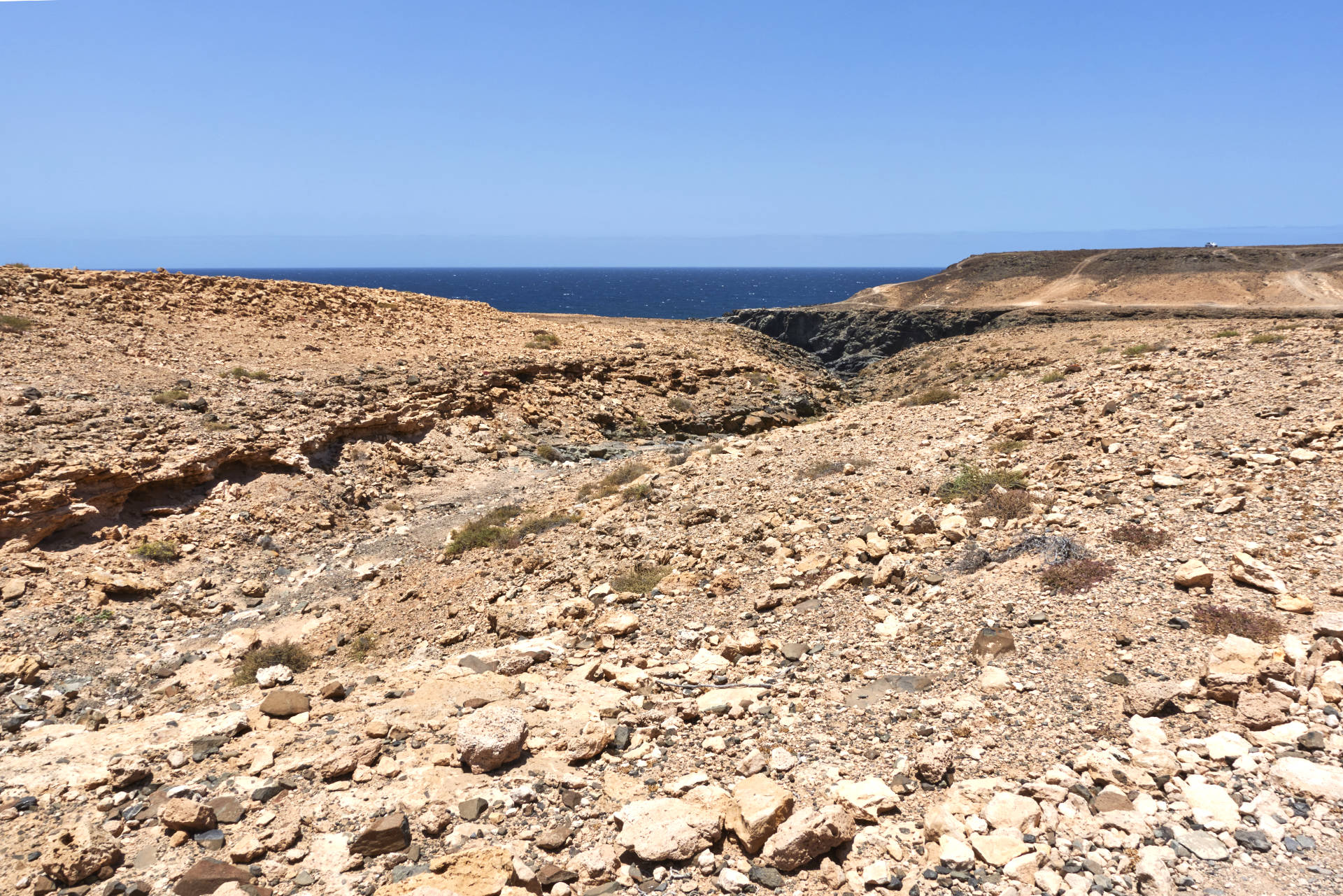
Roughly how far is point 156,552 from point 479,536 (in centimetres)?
472

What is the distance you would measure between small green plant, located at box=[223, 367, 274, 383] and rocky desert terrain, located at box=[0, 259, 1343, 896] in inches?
5.2

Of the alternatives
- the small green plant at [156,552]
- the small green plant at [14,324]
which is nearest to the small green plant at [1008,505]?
the small green plant at [156,552]

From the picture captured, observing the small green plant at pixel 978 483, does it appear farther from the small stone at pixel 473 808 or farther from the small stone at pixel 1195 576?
the small stone at pixel 473 808

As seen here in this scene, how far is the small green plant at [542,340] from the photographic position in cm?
2278

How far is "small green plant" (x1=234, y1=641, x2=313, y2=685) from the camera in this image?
24.2 ft

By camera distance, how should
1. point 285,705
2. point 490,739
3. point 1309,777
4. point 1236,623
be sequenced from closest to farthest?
point 1309,777 < point 490,739 < point 1236,623 < point 285,705

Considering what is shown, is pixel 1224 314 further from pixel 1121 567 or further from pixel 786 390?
pixel 1121 567

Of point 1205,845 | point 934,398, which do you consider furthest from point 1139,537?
point 934,398

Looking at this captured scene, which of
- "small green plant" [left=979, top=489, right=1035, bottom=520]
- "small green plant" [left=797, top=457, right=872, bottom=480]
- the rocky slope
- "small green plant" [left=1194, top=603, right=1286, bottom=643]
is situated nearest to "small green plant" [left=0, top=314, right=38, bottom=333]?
"small green plant" [left=797, top=457, right=872, bottom=480]

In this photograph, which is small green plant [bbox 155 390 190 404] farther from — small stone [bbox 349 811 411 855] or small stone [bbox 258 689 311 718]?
small stone [bbox 349 811 411 855]

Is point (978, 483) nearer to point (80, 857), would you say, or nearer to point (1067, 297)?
point (80, 857)

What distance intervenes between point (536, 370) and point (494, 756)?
1632 cm

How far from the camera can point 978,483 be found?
893 centimetres

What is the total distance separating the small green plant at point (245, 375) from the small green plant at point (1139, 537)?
16075mm
